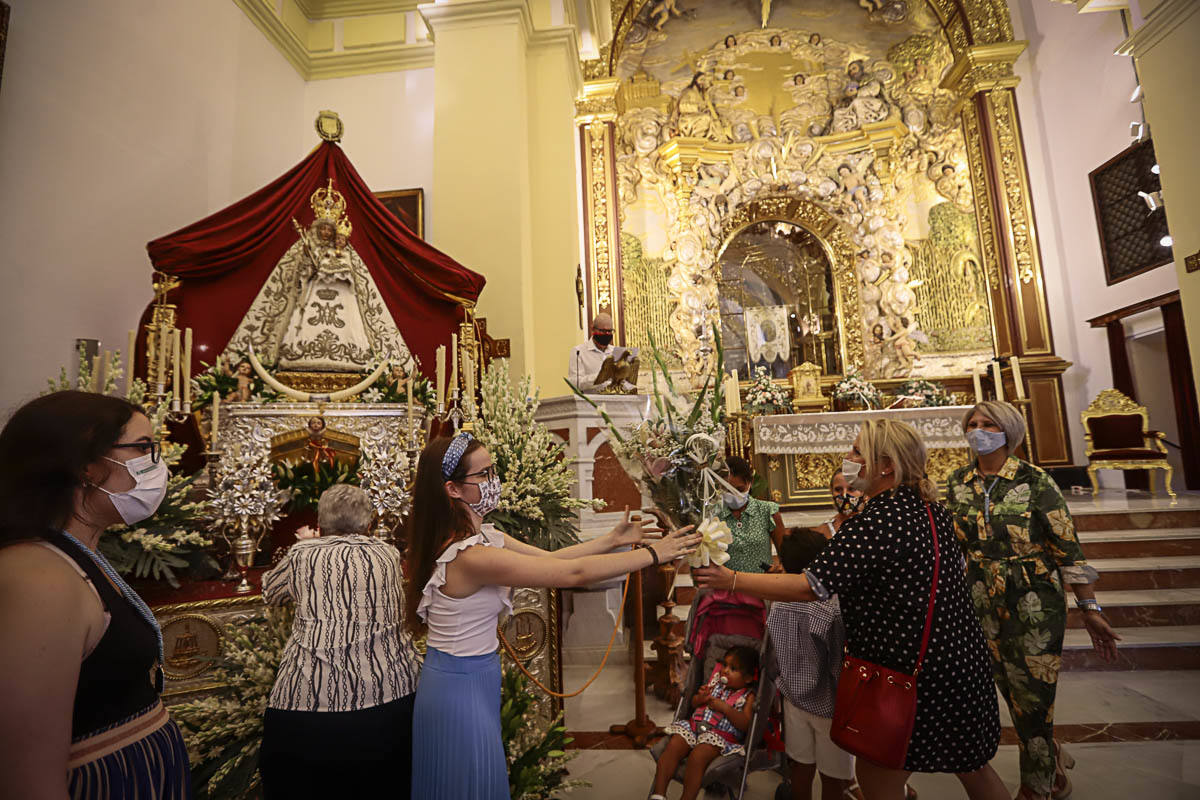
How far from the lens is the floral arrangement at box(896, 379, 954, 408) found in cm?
909

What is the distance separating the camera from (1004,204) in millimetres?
10297

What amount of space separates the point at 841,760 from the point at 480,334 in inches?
173

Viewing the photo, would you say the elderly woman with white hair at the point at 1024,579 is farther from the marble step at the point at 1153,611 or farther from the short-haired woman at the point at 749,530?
the marble step at the point at 1153,611

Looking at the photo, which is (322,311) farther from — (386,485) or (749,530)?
(749,530)

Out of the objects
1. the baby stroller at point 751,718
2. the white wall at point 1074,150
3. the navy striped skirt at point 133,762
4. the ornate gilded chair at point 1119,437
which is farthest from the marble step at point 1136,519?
the navy striped skirt at point 133,762

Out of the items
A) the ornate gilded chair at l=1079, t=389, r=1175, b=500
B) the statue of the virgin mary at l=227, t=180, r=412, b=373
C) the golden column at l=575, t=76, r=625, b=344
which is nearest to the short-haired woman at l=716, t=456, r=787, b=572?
the statue of the virgin mary at l=227, t=180, r=412, b=373

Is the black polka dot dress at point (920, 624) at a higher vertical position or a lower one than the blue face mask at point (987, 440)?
lower

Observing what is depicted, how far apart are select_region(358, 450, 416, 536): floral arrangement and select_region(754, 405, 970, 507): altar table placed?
17.2ft

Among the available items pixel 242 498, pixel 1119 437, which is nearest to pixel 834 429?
pixel 1119 437

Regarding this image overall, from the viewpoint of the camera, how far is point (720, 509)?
1985mm

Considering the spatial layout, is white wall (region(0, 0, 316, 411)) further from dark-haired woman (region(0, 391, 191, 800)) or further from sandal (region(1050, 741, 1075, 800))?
sandal (region(1050, 741, 1075, 800))

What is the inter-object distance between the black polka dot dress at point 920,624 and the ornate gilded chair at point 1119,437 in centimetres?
817

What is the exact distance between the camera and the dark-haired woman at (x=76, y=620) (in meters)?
1.00

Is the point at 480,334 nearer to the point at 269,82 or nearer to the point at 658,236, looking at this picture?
the point at 269,82
